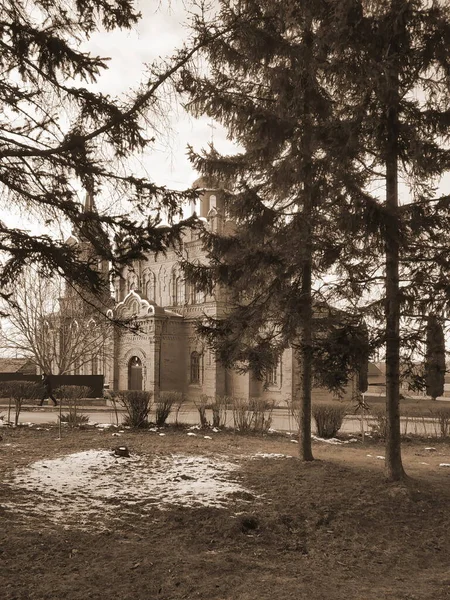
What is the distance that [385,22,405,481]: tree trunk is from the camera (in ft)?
25.6

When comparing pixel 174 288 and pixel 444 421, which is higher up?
pixel 174 288

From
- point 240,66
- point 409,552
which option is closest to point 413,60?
point 240,66

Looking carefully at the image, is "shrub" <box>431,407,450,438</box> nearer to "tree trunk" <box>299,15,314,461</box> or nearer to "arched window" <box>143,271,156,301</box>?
"tree trunk" <box>299,15,314,461</box>

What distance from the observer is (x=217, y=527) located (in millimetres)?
6305

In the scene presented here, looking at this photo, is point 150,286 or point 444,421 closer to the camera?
point 444,421

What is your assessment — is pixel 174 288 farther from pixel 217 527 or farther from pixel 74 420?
pixel 217 527

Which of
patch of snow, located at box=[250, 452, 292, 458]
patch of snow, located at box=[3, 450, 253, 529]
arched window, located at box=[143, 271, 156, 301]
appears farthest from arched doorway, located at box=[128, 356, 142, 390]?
patch of snow, located at box=[3, 450, 253, 529]

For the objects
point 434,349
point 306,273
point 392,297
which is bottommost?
point 434,349

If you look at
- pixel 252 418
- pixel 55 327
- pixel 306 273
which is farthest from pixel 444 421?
pixel 55 327

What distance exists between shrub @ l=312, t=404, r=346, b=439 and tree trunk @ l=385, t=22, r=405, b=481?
6030mm

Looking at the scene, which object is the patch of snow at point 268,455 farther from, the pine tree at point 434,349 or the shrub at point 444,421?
the shrub at point 444,421

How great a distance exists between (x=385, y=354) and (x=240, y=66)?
5.52 metres

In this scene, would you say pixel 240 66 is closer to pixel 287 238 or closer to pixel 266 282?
pixel 287 238

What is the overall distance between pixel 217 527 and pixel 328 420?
8.68m
